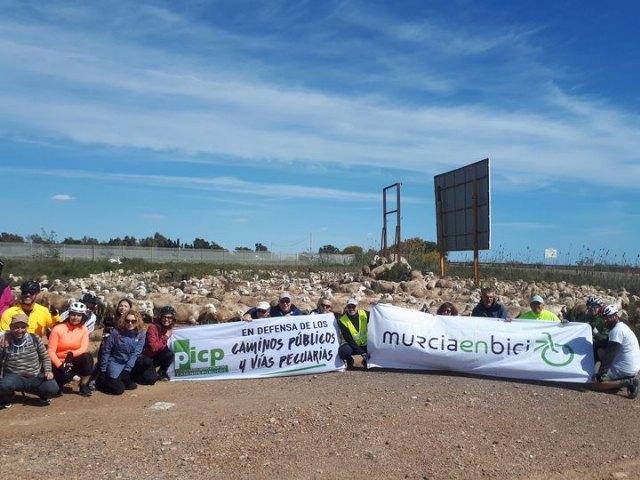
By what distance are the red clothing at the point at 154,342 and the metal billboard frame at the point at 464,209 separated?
39.8 feet

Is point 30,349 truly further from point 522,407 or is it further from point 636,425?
point 636,425

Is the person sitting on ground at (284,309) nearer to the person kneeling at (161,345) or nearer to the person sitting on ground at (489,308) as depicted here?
the person kneeling at (161,345)

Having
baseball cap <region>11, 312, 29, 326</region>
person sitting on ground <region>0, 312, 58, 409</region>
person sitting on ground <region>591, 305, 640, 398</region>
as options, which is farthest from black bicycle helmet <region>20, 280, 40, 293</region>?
person sitting on ground <region>591, 305, 640, 398</region>

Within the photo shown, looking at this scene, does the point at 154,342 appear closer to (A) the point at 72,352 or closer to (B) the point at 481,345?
(A) the point at 72,352

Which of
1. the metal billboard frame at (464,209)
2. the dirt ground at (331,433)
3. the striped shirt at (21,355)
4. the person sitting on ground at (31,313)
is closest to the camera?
the dirt ground at (331,433)

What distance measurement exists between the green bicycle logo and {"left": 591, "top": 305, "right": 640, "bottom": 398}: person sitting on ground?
52cm

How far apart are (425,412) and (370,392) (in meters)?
1.10

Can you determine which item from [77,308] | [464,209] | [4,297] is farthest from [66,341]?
[464,209]

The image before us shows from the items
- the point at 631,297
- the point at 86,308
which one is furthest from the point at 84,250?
the point at 86,308

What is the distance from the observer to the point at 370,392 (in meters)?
9.25

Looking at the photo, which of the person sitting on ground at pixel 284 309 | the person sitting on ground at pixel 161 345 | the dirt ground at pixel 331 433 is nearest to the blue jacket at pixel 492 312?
the dirt ground at pixel 331 433

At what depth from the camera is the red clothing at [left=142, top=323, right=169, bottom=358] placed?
10.3 meters

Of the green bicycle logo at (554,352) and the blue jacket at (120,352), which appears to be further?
the green bicycle logo at (554,352)

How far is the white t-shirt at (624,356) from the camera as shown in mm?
9758
